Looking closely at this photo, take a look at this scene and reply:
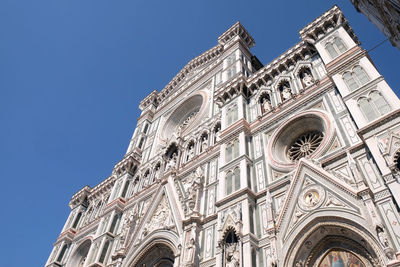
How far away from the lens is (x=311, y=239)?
9.82m

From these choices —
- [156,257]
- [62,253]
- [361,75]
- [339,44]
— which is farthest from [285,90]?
[62,253]

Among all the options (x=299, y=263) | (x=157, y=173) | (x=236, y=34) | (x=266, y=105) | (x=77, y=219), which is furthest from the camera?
(x=77, y=219)

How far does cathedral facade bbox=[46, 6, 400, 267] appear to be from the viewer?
929 cm

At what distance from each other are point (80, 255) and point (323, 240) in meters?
19.1

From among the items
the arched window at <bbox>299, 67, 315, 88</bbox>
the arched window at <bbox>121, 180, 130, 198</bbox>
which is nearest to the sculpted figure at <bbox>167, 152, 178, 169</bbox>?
the arched window at <bbox>121, 180, 130, 198</bbox>

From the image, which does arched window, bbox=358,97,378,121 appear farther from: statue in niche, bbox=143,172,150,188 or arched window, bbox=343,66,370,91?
statue in niche, bbox=143,172,150,188

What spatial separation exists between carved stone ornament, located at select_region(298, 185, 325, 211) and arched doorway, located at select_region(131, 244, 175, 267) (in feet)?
23.8

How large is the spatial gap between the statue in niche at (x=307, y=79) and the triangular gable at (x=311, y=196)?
15.6 feet

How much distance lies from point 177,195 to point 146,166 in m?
6.88

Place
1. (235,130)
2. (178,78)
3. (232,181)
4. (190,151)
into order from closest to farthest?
(232,181)
(235,130)
(190,151)
(178,78)

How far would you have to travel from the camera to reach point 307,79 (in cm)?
1505

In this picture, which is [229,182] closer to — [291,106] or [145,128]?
[291,106]

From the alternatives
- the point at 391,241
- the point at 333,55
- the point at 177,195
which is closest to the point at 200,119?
the point at 177,195

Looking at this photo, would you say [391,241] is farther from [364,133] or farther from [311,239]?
[364,133]
